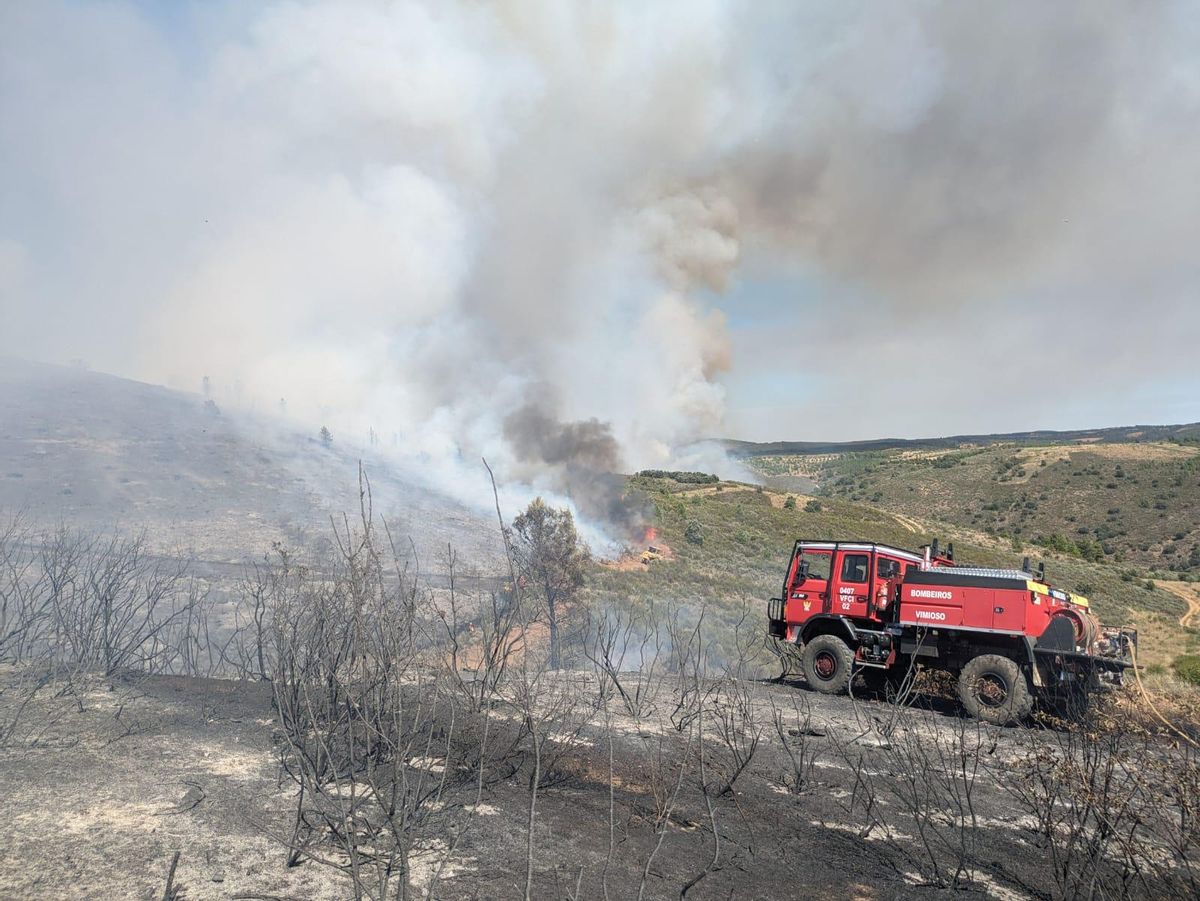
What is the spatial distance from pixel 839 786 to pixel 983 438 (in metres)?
146

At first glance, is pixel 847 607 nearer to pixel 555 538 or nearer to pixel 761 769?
pixel 761 769

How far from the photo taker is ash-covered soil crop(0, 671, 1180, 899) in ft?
20.5

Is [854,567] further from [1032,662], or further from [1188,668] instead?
[1188,668]

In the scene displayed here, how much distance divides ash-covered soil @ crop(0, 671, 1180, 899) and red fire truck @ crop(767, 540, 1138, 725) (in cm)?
164

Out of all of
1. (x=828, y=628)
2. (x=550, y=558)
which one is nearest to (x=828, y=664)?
(x=828, y=628)

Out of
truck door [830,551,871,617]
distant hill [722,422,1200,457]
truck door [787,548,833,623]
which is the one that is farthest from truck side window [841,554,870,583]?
distant hill [722,422,1200,457]

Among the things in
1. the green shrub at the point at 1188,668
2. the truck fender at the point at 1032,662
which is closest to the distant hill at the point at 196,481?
the truck fender at the point at 1032,662

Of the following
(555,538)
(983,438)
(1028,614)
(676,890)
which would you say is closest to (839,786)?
(676,890)

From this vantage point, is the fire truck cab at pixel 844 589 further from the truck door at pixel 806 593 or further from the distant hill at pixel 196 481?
the distant hill at pixel 196 481

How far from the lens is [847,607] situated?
15023 millimetres

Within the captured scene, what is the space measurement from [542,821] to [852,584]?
9346 millimetres

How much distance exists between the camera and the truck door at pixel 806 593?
15336 mm

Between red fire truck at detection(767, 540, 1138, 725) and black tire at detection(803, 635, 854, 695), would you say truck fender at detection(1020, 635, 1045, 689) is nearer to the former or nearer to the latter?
red fire truck at detection(767, 540, 1138, 725)

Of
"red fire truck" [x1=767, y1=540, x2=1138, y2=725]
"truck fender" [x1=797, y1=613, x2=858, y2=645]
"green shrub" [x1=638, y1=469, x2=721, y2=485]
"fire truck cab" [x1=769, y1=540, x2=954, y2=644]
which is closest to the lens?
"red fire truck" [x1=767, y1=540, x2=1138, y2=725]
